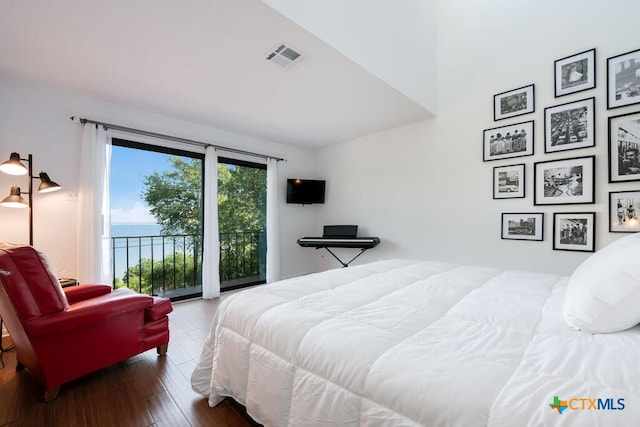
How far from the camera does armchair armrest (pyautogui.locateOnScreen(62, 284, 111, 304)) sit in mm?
2060

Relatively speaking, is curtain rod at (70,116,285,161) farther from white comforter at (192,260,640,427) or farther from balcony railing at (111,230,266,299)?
white comforter at (192,260,640,427)

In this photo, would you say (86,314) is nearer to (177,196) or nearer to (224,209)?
Result: (177,196)

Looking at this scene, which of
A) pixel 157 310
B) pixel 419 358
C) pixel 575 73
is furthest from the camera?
pixel 575 73

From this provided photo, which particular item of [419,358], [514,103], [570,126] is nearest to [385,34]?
[514,103]

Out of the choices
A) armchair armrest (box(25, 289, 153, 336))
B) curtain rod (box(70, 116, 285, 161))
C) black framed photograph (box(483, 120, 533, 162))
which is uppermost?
curtain rod (box(70, 116, 285, 161))

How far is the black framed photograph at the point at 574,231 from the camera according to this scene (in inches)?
101

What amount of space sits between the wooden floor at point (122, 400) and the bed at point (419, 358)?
0.15 meters

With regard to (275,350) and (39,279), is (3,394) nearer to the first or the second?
(39,279)

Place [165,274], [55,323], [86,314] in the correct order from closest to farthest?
[55,323] → [86,314] → [165,274]

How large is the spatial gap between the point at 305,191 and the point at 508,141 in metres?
2.97

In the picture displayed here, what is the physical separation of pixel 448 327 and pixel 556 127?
112 inches

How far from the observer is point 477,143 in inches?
129

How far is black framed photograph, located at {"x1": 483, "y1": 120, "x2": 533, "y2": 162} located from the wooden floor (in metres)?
3.41

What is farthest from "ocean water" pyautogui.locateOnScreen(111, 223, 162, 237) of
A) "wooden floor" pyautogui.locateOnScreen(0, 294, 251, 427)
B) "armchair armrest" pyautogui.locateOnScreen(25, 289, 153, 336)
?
"armchair armrest" pyautogui.locateOnScreen(25, 289, 153, 336)
